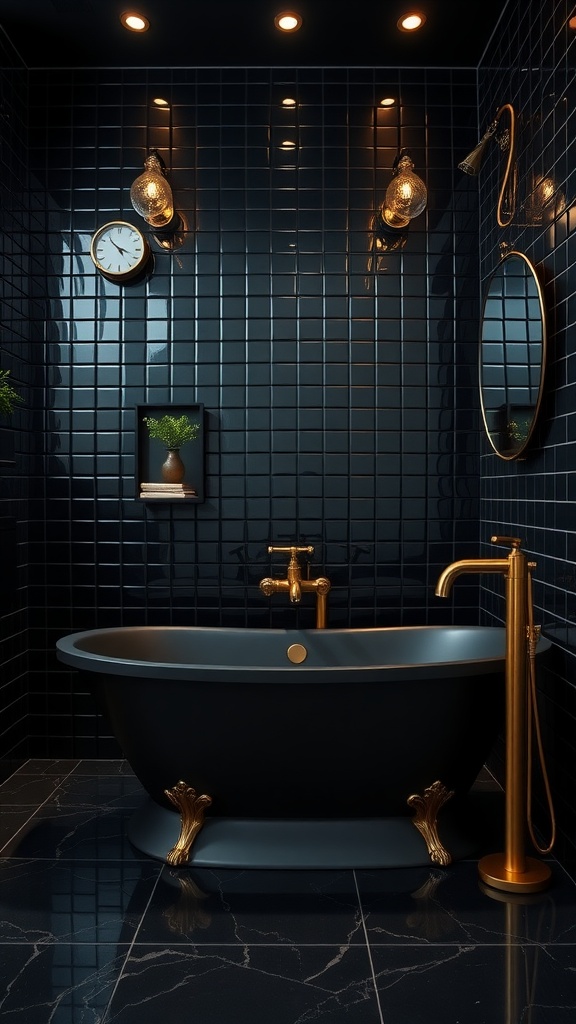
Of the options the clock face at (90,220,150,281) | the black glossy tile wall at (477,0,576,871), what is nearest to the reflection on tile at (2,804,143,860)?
the black glossy tile wall at (477,0,576,871)

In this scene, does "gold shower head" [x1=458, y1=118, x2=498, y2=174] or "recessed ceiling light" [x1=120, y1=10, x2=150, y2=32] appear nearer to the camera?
"gold shower head" [x1=458, y1=118, x2=498, y2=174]

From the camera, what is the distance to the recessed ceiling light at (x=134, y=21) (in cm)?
296

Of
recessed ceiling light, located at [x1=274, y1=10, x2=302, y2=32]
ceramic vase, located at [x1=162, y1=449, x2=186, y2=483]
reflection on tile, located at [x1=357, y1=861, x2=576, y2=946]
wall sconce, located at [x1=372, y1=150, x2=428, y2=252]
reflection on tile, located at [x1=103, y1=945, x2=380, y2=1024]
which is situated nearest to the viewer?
reflection on tile, located at [x1=103, y1=945, x2=380, y2=1024]

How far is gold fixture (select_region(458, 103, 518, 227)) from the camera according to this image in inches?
107

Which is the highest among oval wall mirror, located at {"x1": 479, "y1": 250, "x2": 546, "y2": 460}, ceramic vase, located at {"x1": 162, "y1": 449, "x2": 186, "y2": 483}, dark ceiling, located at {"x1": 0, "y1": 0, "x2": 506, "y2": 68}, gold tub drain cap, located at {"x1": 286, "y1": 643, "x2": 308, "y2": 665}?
dark ceiling, located at {"x1": 0, "y1": 0, "x2": 506, "y2": 68}

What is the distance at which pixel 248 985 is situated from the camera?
69.3 inches

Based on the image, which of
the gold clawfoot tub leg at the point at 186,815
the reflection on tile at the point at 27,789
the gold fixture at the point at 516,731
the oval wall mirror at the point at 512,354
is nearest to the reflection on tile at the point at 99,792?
the reflection on tile at the point at 27,789

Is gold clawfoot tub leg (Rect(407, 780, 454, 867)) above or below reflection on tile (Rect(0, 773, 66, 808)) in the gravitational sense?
above

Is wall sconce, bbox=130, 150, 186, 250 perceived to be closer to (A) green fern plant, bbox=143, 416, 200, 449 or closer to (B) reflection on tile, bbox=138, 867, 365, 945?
(A) green fern plant, bbox=143, 416, 200, 449

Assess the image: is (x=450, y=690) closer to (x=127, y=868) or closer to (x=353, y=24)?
(x=127, y=868)

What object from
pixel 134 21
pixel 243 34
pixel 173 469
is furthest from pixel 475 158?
pixel 173 469

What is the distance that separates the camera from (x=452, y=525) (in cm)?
330

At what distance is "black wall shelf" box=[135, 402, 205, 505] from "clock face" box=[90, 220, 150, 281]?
574mm

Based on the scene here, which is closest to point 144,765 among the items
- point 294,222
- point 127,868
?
point 127,868
